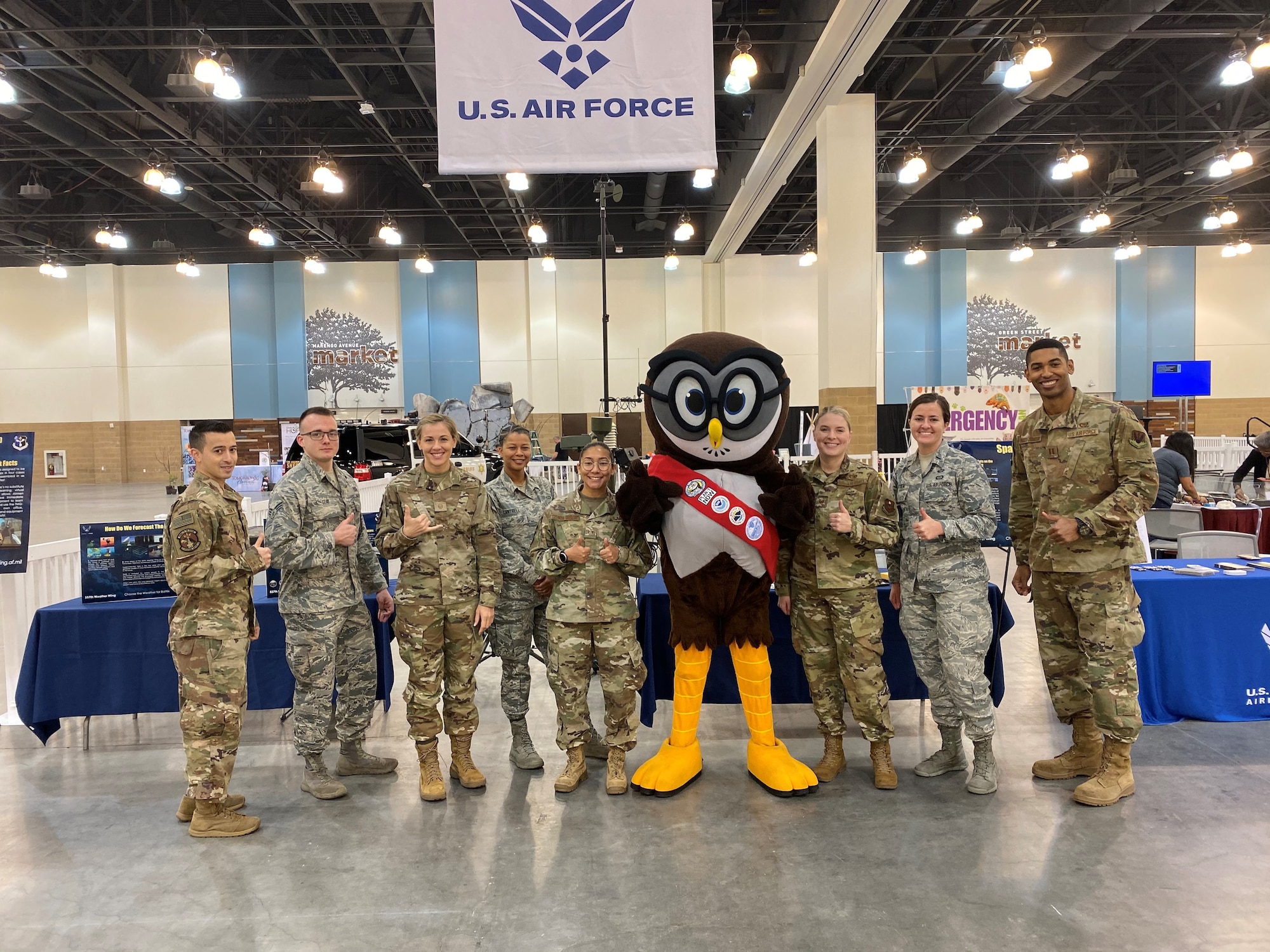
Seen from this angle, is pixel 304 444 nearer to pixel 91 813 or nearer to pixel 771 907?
pixel 91 813

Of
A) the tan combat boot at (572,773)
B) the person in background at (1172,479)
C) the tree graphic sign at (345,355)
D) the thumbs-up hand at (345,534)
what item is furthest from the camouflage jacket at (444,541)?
the tree graphic sign at (345,355)

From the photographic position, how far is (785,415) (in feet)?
11.0

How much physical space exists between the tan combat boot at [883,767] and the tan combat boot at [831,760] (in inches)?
5.6

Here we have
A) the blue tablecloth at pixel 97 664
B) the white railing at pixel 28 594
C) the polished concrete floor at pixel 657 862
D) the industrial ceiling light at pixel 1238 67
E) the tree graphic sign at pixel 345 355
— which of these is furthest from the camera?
the tree graphic sign at pixel 345 355

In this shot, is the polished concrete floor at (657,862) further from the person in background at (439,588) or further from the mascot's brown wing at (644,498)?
the mascot's brown wing at (644,498)

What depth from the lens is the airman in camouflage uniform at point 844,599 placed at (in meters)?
3.30

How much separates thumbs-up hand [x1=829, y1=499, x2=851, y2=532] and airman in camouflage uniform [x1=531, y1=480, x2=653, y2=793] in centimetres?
81

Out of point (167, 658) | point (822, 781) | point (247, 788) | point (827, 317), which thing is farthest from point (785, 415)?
point (827, 317)

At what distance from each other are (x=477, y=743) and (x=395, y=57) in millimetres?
8296

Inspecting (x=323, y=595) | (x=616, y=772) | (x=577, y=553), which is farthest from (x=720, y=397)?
(x=323, y=595)

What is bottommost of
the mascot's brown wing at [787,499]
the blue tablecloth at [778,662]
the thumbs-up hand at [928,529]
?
the blue tablecloth at [778,662]

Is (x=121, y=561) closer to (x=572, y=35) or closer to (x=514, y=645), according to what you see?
(x=514, y=645)

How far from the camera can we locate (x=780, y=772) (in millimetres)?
3322

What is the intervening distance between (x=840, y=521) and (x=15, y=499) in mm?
4271
